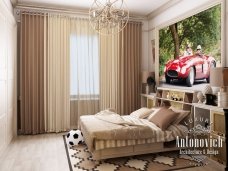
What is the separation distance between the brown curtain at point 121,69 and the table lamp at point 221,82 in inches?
107

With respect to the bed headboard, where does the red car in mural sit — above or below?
above

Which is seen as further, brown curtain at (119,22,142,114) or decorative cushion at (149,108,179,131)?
brown curtain at (119,22,142,114)

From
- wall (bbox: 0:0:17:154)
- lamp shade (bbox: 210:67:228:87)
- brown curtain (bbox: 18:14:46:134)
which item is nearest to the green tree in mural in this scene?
lamp shade (bbox: 210:67:228:87)

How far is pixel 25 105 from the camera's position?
15.8 feet

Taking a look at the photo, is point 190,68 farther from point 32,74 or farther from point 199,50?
point 32,74

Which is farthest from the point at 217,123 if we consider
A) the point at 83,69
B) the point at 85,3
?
the point at 85,3

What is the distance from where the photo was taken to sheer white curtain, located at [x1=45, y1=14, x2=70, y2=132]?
496 centimetres

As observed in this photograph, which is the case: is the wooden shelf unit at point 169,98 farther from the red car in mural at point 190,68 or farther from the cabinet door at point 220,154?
the cabinet door at point 220,154

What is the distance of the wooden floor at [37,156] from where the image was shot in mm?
3086

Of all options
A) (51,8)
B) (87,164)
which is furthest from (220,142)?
(51,8)

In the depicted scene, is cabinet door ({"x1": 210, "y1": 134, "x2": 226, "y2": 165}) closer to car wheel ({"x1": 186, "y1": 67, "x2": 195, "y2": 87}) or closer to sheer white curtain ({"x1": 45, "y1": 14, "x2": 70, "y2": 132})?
car wheel ({"x1": 186, "y1": 67, "x2": 195, "y2": 87})

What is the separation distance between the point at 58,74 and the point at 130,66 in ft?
6.09

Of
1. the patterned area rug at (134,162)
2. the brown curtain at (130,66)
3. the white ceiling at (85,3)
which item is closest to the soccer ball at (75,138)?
the patterned area rug at (134,162)

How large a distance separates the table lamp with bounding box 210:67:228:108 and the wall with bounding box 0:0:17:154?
11.1ft
